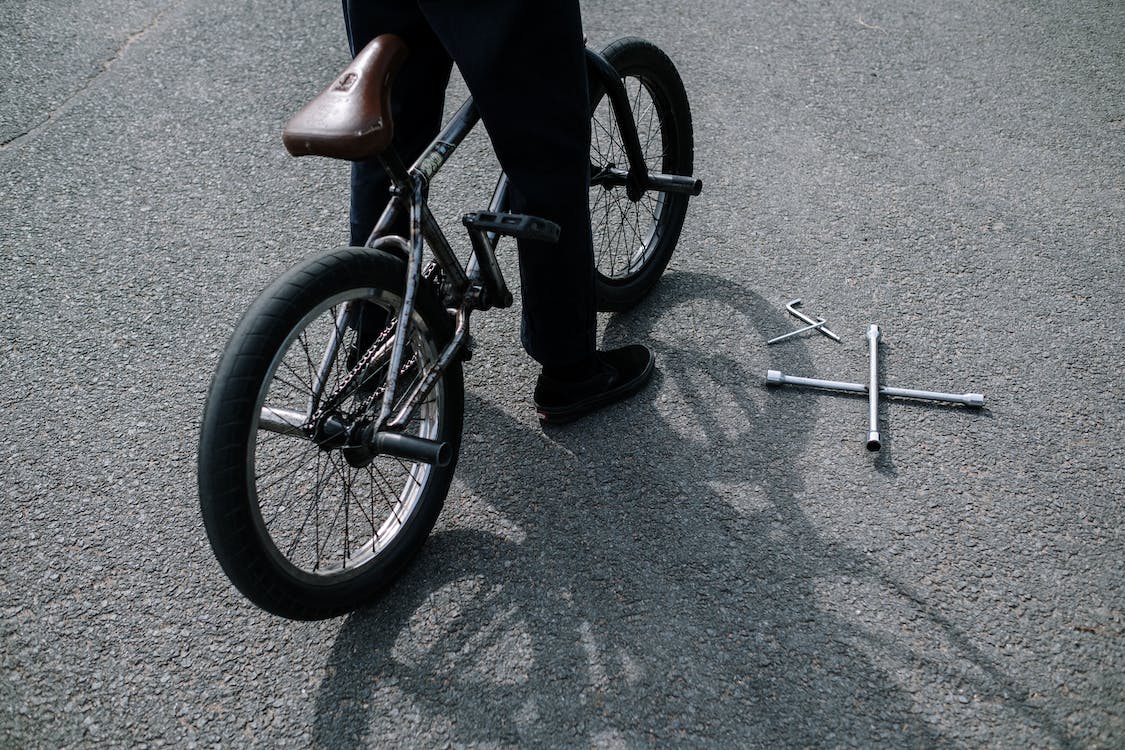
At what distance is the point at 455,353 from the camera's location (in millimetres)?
2342

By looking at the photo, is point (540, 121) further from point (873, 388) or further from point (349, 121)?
point (873, 388)

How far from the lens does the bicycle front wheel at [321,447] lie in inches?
72.5

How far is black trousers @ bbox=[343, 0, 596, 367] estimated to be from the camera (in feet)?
7.04

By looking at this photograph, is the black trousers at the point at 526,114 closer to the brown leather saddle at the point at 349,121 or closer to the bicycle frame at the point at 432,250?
the bicycle frame at the point at 432,250

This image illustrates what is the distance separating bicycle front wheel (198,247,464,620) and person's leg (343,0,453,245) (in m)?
0.31

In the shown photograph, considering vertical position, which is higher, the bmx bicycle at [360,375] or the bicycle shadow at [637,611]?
the bmx bicycle at [360,375]

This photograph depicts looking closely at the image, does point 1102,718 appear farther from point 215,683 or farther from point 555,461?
point 215,683

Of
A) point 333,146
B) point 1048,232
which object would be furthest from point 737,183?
point 333,146

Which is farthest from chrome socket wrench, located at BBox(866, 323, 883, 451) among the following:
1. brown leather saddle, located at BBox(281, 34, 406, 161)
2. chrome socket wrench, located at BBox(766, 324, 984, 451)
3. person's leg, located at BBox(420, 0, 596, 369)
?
brown leather saddle, located at BBox(281, 34, 406, 161)

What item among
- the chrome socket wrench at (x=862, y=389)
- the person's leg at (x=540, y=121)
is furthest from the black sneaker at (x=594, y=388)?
the chrome socket wrench at (x=862, y=389)

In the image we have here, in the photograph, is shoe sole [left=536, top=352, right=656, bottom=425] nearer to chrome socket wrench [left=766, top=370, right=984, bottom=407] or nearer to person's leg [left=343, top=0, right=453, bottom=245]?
chrome socket wrench [left=766, top=370, right=984, bottom=407]

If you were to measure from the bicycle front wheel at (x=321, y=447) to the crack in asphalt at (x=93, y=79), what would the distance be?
7.14ft

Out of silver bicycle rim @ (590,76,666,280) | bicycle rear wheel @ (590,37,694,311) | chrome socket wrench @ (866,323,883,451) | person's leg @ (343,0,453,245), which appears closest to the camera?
person's leg @ (343,0,453,245)

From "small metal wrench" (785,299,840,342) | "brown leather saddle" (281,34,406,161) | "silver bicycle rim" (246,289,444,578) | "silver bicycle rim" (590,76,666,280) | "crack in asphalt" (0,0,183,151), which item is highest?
"brown leather saddle" (281,34,406,161)
